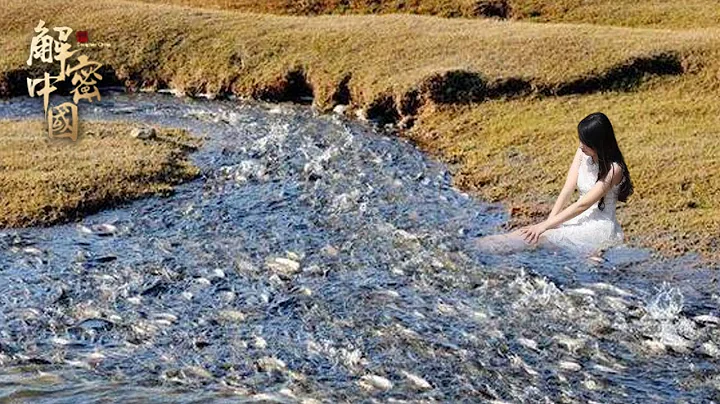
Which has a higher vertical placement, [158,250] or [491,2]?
[491,2]

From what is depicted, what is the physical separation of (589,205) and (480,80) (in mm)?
12650

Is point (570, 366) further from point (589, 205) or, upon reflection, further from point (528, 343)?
point (589, 205)

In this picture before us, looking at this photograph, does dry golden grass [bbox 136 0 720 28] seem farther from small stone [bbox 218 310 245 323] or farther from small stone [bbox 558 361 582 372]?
small stone [bbox 218 310 245 323]

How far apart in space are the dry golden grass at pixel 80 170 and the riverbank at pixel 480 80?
21.0 ft

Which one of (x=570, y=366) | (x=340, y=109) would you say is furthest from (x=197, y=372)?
(x=340, y=109)

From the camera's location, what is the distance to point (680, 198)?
2089 cm

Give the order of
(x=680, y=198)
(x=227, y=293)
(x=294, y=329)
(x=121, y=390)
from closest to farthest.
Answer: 1. (x=121, y=390)
2. (x=294, y=329)
3. (x=227, y=293)
4. (x=680, y=198)

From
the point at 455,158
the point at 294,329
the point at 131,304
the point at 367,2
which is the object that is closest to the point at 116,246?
the point at 131,304

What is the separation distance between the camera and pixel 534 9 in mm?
42156

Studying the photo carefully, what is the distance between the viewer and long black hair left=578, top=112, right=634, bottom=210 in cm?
1675

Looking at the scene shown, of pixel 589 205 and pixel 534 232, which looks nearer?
pixel 589 205

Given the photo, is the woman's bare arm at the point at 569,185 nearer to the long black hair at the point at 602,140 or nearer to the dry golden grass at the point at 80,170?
the long black hair at the point at 602,140

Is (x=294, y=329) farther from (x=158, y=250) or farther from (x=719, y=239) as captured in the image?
(x=719, y=239)

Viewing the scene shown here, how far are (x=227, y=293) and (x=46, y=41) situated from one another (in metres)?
20.7
